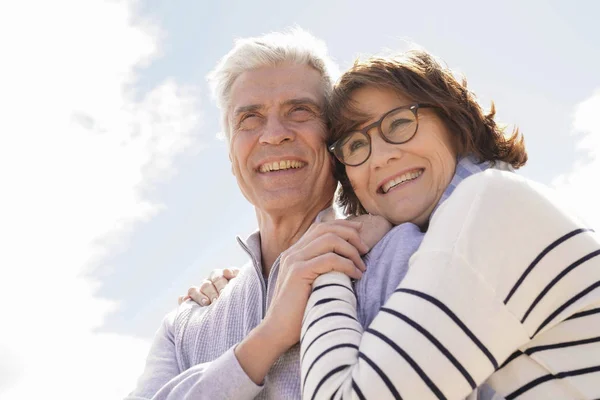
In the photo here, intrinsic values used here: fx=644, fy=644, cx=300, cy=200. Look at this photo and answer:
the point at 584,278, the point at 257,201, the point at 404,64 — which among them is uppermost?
the point at 257,201

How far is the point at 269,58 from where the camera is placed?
3967mm

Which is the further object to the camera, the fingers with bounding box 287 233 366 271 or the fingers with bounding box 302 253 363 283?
the fingers with bounding box 287 233 366 271

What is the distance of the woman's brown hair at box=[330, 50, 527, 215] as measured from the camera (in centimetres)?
297

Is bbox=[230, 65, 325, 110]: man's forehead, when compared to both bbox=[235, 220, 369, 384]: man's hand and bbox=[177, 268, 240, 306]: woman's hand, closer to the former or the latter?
bbox=[177, 268, 240, 306]: woman's hand

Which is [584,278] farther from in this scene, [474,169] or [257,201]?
[257,201]

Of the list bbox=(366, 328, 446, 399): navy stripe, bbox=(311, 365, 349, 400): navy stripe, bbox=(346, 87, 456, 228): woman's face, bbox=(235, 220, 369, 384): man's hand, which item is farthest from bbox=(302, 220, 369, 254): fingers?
bbox=(366, 328, 446, 399): navy stripe

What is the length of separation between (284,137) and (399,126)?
1045 mm

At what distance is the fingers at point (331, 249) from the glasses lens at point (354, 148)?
66 centimetres

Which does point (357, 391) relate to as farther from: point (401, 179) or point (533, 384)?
point (401, 179)

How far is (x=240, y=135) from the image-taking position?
4.00 metres

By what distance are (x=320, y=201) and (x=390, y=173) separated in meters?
1.02

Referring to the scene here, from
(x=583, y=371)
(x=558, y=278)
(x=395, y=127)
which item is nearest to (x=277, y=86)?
(x=395, y=127)

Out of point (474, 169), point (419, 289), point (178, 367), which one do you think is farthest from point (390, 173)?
point (178, 367)

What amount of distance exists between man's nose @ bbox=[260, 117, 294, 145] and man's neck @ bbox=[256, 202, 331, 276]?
452 millimetres
